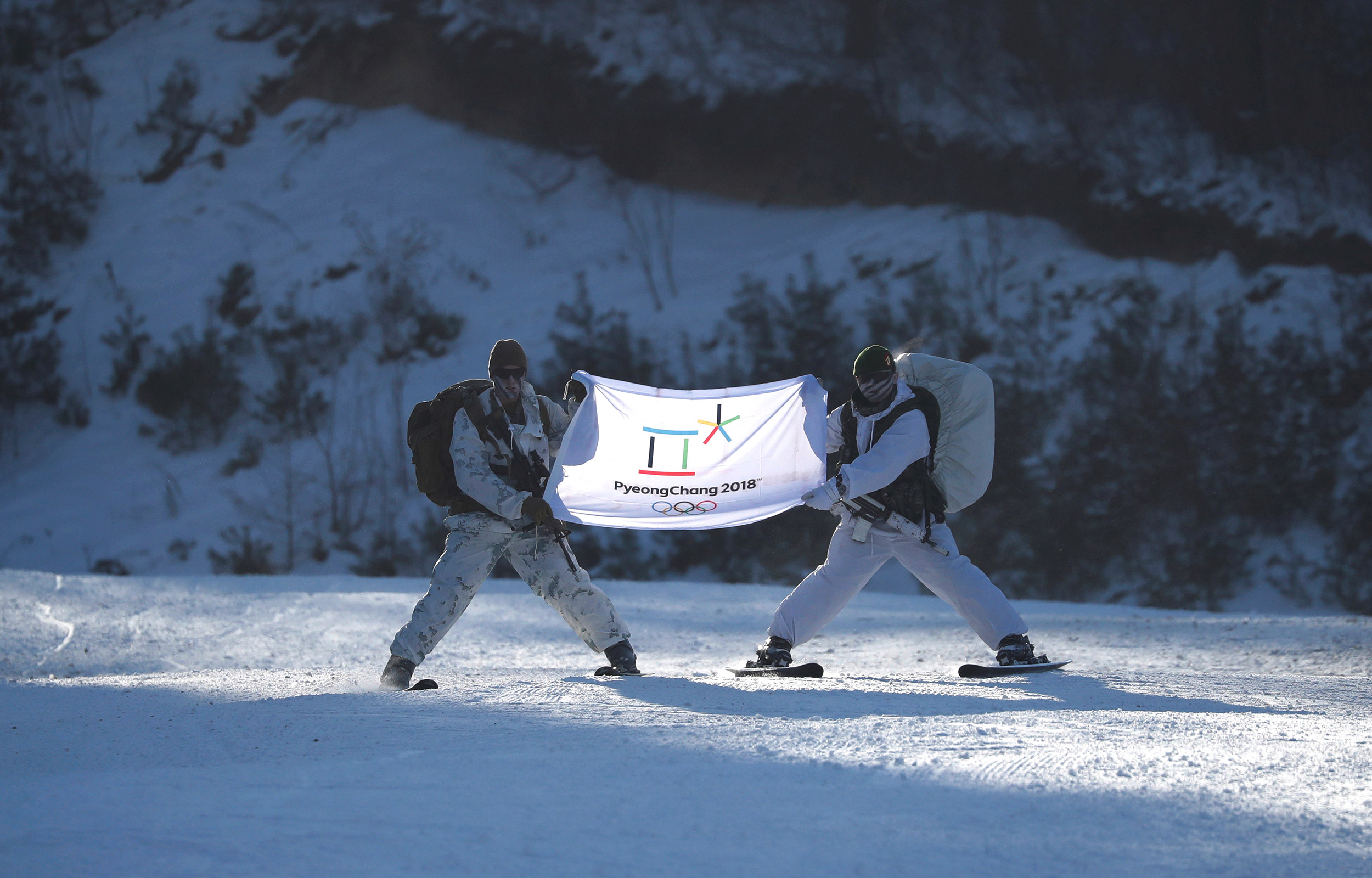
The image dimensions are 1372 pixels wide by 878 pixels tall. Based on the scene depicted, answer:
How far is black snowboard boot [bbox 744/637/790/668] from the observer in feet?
17.9

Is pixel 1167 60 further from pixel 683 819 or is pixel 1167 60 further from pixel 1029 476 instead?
pixel 683 819

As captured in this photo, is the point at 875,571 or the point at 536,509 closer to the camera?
the point at 536,509

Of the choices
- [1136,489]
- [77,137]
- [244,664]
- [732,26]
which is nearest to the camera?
[244,664]

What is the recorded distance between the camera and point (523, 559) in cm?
522

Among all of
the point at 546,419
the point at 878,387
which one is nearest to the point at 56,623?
the point at 546,419

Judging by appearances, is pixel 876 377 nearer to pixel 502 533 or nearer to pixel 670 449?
pixel 670 449

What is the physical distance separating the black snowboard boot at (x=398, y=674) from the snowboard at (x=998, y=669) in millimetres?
2625

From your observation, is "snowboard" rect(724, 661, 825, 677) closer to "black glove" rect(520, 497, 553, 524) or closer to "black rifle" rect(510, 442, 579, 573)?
"black rifle" rect(510, 442, 579, 573)

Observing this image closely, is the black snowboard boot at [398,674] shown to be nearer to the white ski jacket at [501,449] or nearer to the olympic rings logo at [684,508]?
the white ski jacket at [501,449]

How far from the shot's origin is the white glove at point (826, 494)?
514cm

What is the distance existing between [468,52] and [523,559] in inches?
914

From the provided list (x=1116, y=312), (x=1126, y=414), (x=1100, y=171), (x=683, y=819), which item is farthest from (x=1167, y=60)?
(x=683, y=819)

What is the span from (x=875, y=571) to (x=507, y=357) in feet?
6.63

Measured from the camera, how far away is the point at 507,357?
16.7 ft
